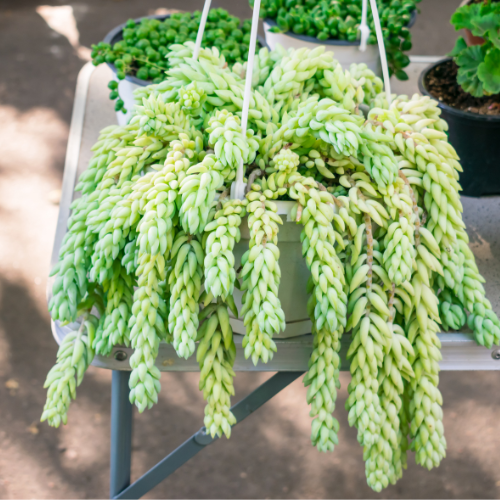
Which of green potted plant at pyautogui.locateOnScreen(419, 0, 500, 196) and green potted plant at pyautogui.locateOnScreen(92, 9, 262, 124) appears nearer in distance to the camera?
green potted plant at pyautogui.locateOnScreen(419, 0, 500, 196)

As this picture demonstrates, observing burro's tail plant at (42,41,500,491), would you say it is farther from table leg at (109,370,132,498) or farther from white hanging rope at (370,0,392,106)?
table leg at (109,370,132,498)

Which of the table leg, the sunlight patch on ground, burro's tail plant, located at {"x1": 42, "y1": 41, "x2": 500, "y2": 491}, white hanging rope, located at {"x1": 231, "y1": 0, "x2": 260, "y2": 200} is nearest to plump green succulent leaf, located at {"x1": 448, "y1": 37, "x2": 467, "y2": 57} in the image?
burro's tail plant, located at {"x1": 42, "y1": 41, "x2": 500, "y2": 491}

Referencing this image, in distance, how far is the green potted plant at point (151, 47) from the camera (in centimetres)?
99

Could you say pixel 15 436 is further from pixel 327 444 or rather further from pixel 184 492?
pixel 327 444

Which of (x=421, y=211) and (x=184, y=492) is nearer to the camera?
(x=421, y=211)

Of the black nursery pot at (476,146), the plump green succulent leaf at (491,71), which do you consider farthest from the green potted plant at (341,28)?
the plump green succulent leaf at (491,71)

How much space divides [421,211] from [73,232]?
1.42 ft

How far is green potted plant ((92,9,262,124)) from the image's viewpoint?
99cm

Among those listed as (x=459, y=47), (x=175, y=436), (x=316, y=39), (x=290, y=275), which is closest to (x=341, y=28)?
(x=316, y=39)

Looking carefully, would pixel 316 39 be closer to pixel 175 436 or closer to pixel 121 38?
pixel 121 38

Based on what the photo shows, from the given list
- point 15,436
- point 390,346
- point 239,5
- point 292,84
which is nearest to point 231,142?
point 292,84

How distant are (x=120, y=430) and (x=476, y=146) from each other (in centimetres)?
78

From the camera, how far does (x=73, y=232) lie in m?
0.67

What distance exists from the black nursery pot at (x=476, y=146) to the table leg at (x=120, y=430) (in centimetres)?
69
